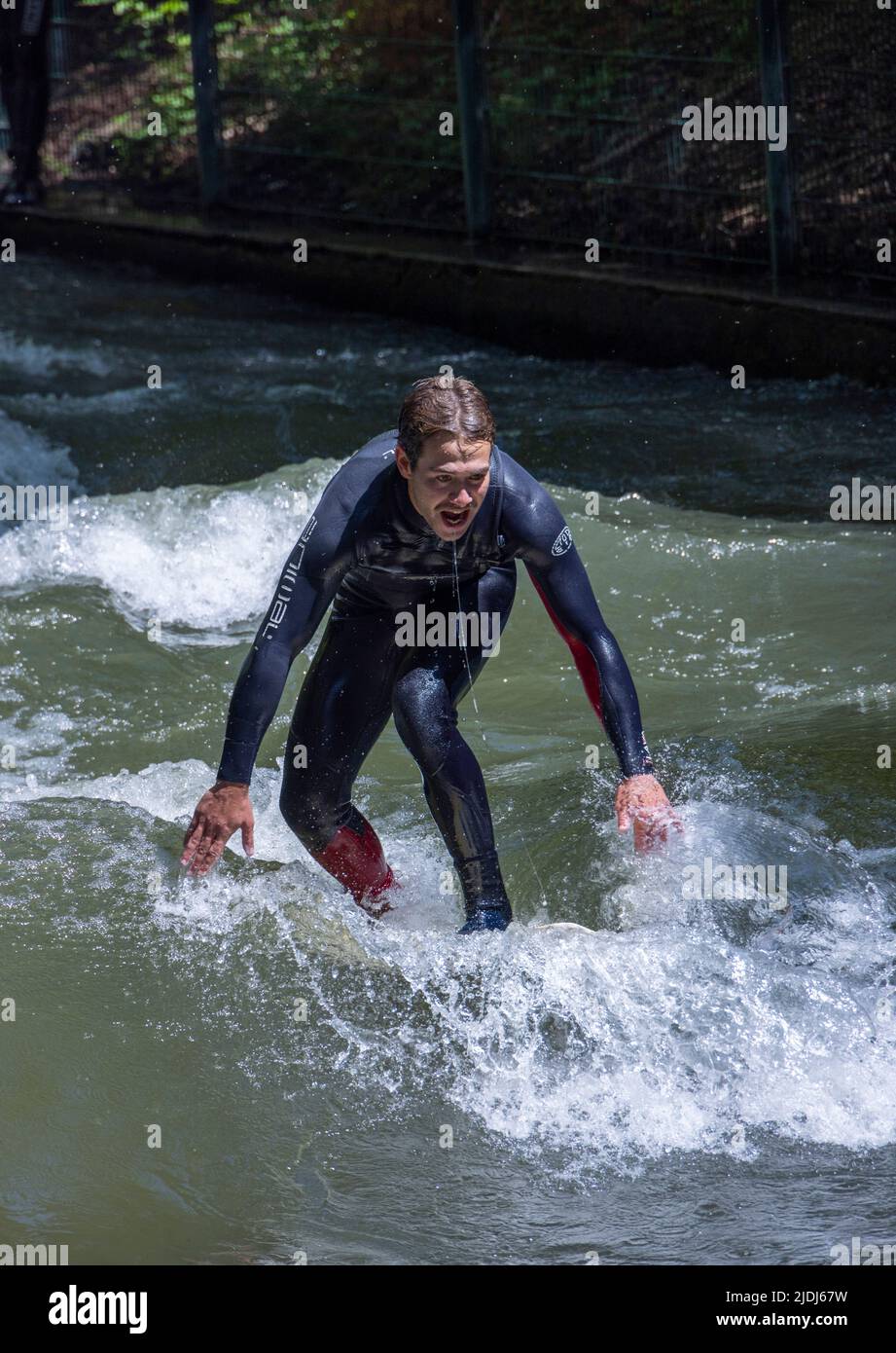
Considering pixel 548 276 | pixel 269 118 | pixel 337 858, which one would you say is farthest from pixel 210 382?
pixel 337 858

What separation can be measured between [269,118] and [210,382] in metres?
3.72

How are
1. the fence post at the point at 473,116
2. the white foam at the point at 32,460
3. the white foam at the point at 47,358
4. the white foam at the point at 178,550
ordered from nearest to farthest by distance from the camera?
1. the white foam at the point at 178,550
2. the white foam at the point at 32,460
3. the white foam at the point at 47,358
4. the fence post at the point at 473,116

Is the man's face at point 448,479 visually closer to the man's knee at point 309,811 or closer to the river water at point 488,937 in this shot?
the man's knee at point 309,811

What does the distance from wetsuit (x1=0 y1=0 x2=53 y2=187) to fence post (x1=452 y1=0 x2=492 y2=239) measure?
412 centimetres

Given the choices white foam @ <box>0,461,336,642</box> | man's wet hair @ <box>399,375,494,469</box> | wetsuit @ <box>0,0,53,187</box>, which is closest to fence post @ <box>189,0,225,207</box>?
wetsuit @ <box>0,0,53,187</box>

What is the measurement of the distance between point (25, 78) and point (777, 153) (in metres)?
7.14

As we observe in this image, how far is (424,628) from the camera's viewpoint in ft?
16.1

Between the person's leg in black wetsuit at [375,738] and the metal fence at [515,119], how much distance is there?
6.46m

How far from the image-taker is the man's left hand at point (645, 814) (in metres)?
4.48

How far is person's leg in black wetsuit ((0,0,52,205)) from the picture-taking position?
46.4ft

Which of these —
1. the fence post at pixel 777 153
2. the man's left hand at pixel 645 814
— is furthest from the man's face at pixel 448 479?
the fence post at pixel 777 153

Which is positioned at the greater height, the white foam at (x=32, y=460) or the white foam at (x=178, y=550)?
the white foam at (x=32, y=460)

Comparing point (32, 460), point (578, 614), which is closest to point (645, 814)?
point (578, 614)

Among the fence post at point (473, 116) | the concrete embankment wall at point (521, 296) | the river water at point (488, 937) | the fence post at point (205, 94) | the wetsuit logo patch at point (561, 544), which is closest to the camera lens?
the river water at point (488, 937)
